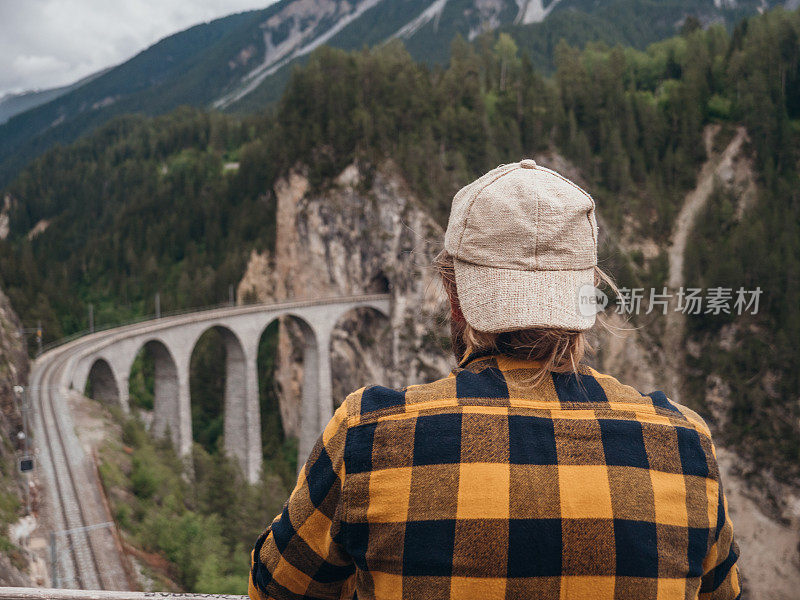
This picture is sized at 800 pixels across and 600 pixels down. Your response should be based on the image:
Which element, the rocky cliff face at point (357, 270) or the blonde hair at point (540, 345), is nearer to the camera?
the blonde hair at point (540, 345)

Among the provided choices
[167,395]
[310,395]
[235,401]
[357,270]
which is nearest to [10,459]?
[167,395]

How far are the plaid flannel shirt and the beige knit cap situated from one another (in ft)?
0.56

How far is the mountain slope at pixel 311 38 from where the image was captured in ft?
367

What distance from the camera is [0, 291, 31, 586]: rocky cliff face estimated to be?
424 inches

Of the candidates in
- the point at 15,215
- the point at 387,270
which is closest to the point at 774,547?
the point at 387,270

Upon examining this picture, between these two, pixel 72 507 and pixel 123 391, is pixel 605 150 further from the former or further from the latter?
pixel 72 507

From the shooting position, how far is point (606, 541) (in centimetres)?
152

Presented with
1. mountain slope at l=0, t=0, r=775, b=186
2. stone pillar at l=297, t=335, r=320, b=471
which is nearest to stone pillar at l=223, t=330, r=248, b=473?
stone pillar at l=297, t=335, r=320, b=471

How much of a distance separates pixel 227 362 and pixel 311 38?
169m

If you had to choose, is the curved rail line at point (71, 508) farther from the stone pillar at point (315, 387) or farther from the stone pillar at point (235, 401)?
the stone pillar at point (315, 387)

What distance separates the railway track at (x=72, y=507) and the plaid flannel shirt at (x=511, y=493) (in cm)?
1278

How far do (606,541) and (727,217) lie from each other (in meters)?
51.4

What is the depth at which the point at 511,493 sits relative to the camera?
1.51m

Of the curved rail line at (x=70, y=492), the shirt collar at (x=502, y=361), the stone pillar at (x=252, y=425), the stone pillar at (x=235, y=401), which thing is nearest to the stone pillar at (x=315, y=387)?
the stone pillar at (x=252, y=425)
